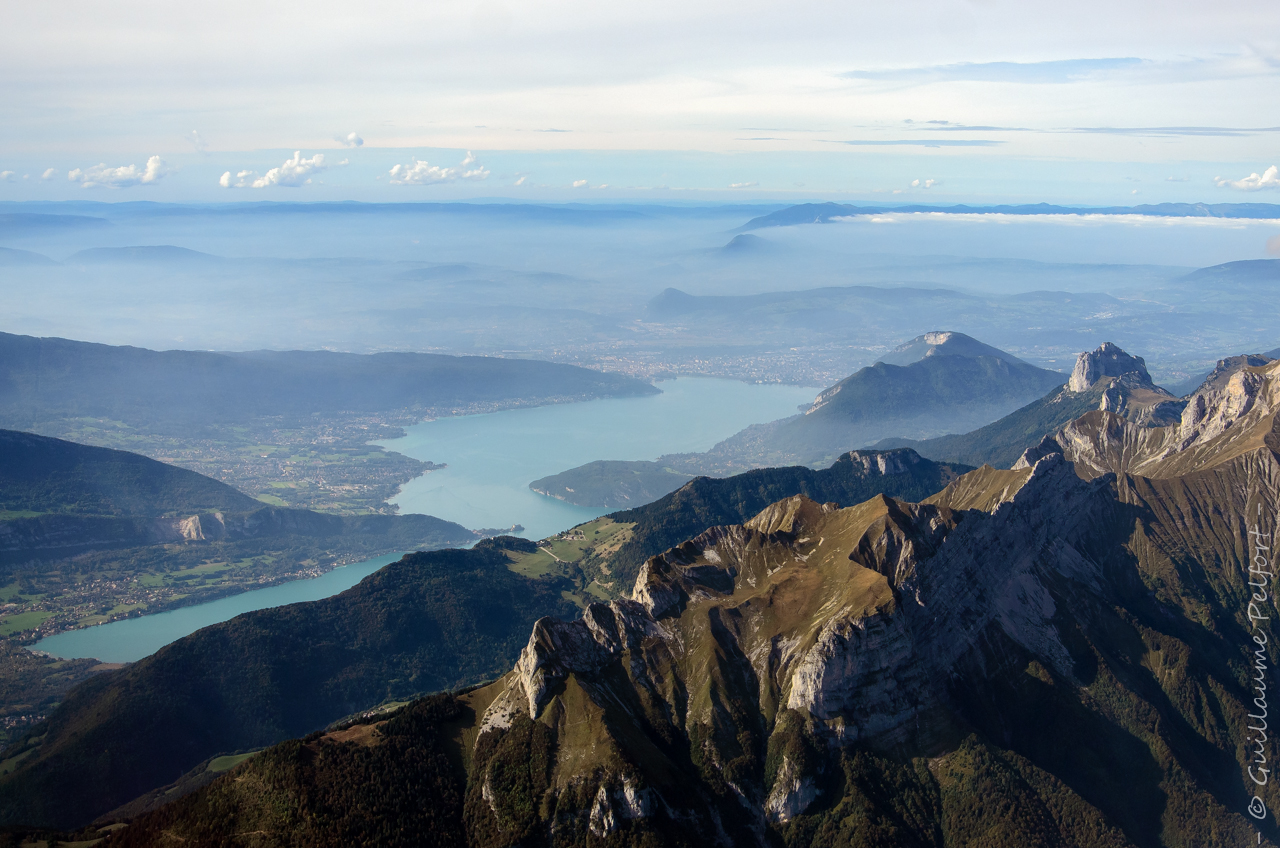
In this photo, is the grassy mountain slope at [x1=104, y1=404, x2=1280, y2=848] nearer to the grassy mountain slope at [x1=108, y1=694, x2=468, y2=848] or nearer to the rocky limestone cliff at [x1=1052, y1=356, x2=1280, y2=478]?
the grassy mountain slope at [x1=108, y1=694, x2=468, y2=848]

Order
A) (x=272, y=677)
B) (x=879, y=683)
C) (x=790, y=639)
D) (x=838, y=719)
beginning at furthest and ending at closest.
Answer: (x=272, y=677), (x=790, y=639), (x=879, y=683), (x=838, y=719)

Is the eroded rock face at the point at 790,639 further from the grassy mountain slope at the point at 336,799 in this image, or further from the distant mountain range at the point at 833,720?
the grassy mountain slope at the point at 336,799

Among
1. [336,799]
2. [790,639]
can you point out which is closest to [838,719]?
[790,639]

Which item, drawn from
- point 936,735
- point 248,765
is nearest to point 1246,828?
point 936,735

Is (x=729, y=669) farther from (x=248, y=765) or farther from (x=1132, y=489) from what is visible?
(x=1132, y=489)

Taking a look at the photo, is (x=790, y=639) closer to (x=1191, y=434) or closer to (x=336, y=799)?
(x=336, y=799)

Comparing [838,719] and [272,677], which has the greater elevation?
[838,719]
